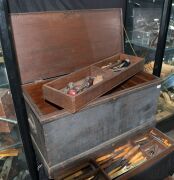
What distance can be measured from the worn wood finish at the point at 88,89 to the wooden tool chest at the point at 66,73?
0.04 m

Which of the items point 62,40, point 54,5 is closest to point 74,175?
point 62,40

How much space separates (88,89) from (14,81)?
325mm

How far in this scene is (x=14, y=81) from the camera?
85 cm

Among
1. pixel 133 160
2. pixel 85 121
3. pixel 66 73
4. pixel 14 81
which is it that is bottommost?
pixel 133 160

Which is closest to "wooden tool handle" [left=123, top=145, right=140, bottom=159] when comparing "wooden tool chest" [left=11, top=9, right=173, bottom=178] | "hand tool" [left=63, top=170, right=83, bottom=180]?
"wooden tool chest" [left=11, top=9, right=173, bottom=178]

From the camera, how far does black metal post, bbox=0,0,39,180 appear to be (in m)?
0.76

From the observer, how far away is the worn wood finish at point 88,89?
3.00 feet

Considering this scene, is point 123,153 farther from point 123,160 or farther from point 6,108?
point 6,108

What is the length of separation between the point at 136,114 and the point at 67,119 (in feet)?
1.56

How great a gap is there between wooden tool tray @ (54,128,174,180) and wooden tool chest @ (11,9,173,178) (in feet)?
0.16

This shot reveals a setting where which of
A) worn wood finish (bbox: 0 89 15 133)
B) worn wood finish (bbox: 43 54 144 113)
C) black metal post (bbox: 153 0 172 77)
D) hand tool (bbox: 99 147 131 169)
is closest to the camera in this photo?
worn wood finish (bbox: 43 54 144 113)

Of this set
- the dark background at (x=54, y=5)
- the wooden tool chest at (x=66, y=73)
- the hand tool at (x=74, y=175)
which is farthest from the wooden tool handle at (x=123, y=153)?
the dark background at (x=54, y=5)

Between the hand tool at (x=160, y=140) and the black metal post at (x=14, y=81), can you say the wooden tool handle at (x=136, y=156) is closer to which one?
the hand tool at (x=160, y=140)

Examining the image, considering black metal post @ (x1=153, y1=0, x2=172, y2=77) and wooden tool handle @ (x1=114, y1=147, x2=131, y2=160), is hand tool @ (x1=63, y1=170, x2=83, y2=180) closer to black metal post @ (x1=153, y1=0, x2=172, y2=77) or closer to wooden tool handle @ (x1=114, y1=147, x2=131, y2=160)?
wooden tool handle @ (x1=114, y1=147, x2=131, y2=160)
